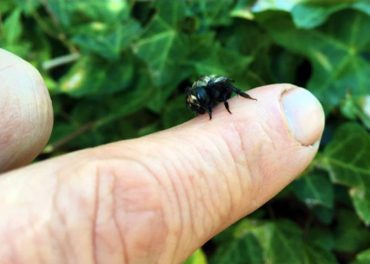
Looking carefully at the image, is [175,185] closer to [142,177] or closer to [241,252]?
[142,177]

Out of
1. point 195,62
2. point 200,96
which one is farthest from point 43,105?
point 195,62

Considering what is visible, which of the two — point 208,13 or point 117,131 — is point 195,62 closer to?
point 208,13

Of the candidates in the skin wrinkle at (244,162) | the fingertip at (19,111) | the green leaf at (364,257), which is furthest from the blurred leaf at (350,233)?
the fingertip at (19,111)

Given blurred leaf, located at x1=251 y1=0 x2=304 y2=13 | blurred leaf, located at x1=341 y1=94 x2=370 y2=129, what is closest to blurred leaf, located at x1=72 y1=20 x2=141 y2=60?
blurred leaf, located at x1=251 y1=0 x2=304 y2=13

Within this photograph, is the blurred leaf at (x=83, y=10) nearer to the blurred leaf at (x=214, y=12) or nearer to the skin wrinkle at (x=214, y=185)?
the blurred leaf at (x=214, y=12)

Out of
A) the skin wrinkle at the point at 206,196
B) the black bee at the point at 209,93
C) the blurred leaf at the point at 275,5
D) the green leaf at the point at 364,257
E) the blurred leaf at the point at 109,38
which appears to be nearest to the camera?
the skin wrinkle at the point at 206,196

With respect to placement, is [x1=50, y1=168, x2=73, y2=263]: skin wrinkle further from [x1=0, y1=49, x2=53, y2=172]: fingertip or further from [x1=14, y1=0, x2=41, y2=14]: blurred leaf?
[x1=14, y1=0, x2=41, y2=14]: blurred leaf

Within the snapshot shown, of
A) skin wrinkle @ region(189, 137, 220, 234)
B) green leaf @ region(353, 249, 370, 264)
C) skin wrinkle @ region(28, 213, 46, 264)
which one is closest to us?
skin wrinkle @ region(28, 213, 46, 264)
